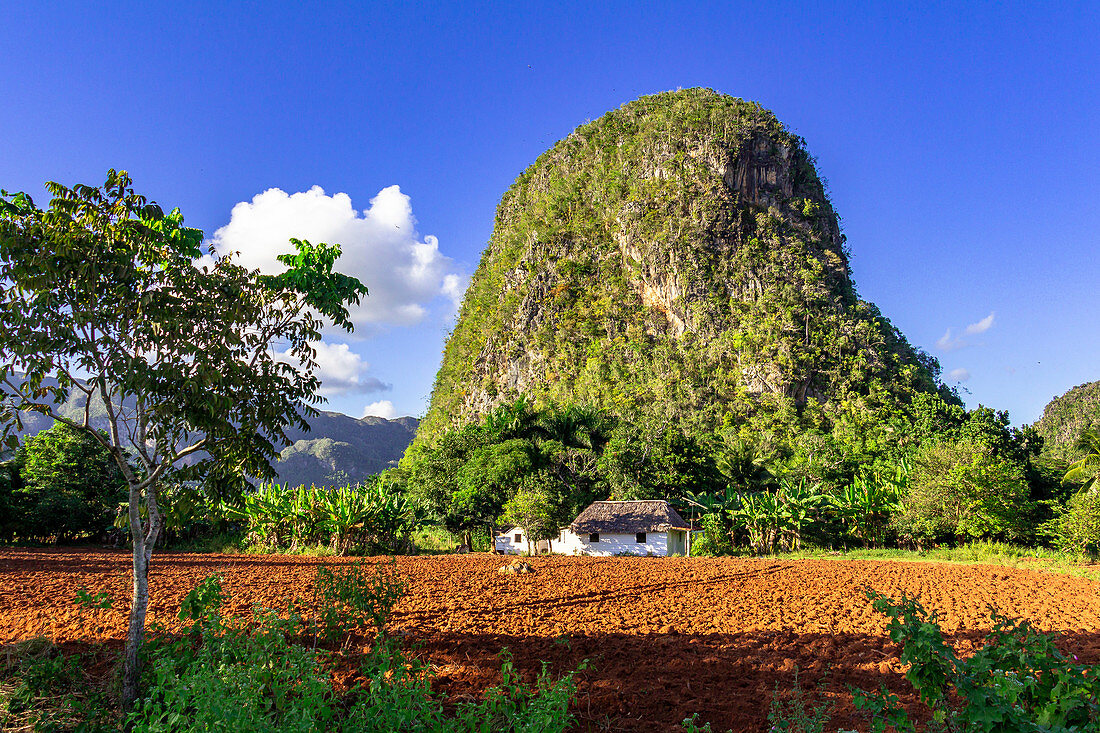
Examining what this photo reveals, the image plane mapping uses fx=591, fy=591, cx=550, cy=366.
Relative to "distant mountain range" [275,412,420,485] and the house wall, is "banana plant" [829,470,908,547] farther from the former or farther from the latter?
"distant mountain range" [275,412,420,485]

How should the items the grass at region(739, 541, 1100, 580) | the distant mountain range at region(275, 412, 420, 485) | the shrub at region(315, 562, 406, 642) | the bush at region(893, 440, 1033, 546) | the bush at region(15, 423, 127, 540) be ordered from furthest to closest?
1. the distant mountain range at region(275, 412, 420, 485)
2. the bush at region(893, 440, 1033, 546)
3. the bush at region(15, 423, 127, 540)
4. the grass at region(739, 541, 1100, 580)
5. the shrub at region(315, 562, 406, 642)

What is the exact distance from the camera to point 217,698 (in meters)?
3.18

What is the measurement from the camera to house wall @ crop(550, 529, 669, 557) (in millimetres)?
24031

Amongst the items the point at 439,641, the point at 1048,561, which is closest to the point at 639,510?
the point at 1048,561

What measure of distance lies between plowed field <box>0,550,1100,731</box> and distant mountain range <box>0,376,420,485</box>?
75.4m

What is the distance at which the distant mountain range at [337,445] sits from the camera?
110 m

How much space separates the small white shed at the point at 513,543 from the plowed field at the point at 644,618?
931 cm

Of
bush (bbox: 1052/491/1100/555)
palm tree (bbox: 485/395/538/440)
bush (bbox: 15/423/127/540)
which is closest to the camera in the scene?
bush (bbox: 1052/491/1100/555)

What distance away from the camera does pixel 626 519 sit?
24828 millimetres

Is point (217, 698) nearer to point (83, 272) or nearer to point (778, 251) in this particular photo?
point (83, 272)

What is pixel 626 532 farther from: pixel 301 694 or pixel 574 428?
pixel 301 694

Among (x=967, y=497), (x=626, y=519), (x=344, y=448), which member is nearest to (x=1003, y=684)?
(x=626, y=519)

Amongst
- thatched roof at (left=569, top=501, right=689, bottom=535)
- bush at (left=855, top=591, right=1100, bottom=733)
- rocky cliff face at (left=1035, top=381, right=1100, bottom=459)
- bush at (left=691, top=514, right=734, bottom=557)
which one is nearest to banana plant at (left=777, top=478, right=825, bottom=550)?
bush at (left=691, top=514, right=734, bottom=557)

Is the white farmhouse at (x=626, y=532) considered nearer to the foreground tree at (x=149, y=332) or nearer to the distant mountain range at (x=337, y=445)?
the foreground tree at (x=149, y=332)
